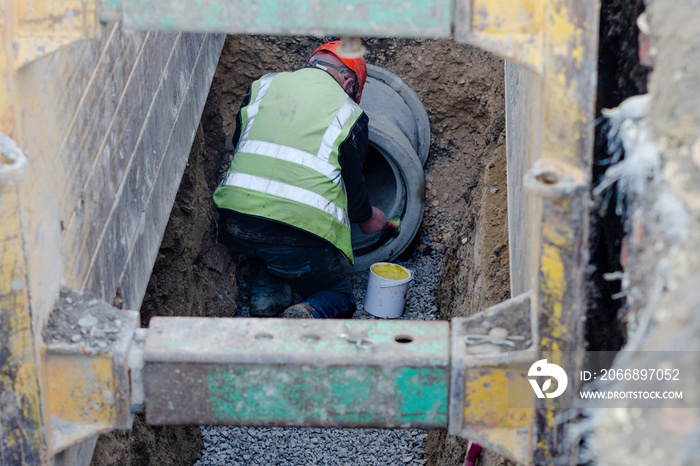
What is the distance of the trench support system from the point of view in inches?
62.1

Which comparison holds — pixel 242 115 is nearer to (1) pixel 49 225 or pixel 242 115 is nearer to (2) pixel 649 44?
(1) pixel 49 225

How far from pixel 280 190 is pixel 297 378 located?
2.40m

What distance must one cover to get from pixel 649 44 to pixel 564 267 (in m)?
0.50

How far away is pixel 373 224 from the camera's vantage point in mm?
4887

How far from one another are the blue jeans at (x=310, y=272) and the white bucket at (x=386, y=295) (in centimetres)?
13

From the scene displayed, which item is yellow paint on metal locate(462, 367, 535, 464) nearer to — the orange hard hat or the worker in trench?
the worker in trench


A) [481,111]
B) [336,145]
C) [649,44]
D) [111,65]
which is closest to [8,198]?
[111,65]

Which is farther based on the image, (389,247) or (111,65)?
(389,247)

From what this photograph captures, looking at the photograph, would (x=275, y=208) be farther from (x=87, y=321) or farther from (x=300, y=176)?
(x=87, y=321)

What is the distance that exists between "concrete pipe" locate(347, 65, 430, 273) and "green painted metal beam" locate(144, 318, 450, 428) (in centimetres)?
335

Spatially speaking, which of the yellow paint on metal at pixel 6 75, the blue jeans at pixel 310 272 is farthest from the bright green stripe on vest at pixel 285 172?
the yellow paint on metal at pixel 6 75

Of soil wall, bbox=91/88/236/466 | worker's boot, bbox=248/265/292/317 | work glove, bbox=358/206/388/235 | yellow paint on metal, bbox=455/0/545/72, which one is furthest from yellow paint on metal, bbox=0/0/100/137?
work glove, bbox=358/206/388/235

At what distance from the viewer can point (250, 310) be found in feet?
15.6

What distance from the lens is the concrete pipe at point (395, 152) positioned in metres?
5.14
